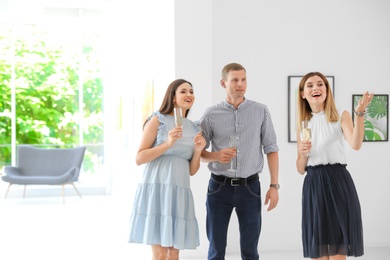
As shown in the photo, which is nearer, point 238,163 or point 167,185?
point 167,185

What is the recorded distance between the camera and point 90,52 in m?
13.4

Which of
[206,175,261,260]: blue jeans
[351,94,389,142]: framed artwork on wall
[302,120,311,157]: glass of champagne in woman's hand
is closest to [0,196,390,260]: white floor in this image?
[351,94,389,142]: framed artwork on wall

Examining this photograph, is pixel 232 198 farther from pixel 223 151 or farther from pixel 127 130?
pixel 127 130

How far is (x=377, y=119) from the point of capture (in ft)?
23.8

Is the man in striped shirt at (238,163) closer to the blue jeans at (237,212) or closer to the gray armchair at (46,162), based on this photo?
the blue jeans at (237,212)

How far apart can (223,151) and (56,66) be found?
388 inches

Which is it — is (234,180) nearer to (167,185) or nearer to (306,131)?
(167,185)

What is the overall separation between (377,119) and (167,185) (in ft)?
12.8

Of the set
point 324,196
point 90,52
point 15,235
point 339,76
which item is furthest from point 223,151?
point 90,52

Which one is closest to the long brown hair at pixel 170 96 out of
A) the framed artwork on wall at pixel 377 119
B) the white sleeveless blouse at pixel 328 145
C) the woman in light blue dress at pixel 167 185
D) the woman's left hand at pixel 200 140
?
the woman in light blue dress at pixel 167 185

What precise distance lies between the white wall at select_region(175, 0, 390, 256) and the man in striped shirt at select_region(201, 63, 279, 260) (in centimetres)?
224

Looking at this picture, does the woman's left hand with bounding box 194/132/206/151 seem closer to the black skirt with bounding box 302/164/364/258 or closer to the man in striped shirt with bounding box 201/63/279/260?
the man in striped shirt with bounding box 201/63/279/260

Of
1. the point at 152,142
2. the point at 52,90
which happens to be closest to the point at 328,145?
the point at 152,142

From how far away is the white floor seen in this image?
6.74m
